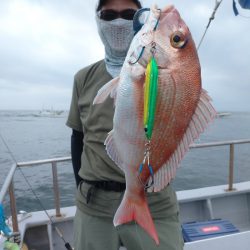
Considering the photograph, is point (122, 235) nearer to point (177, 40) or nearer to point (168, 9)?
point (177, 40)

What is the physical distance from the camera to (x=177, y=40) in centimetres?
135

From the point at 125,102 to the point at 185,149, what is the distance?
14.6 inches

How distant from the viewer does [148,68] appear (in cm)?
123

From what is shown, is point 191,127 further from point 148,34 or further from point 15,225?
point 15,225

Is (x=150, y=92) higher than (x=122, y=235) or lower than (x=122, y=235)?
higher

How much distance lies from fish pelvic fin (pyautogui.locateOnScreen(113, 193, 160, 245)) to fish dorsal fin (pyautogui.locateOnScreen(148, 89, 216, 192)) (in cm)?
11

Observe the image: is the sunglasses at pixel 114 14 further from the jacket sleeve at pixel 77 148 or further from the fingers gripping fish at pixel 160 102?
the jacket sleeve at pixel 77 148

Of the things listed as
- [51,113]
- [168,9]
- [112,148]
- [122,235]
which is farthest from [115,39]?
[51,113]

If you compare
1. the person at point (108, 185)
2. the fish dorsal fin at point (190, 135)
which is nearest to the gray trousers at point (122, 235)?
the person at point (108, 185)

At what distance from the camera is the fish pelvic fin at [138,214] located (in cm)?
151

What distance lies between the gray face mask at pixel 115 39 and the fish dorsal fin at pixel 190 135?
0.77 m

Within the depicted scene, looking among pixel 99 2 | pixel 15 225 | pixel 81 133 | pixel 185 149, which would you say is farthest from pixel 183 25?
pixel 15 225

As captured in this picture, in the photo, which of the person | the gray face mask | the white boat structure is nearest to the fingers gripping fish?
the person

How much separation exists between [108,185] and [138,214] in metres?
0.44
